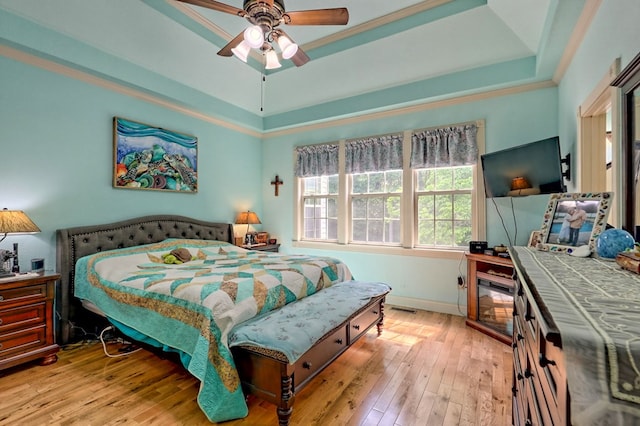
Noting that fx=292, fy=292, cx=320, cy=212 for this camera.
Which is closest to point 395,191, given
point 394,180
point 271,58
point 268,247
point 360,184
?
point 394,180

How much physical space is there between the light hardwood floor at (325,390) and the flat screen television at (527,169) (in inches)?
60.6

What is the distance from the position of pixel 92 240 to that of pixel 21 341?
3.40ft

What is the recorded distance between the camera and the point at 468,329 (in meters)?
3.23

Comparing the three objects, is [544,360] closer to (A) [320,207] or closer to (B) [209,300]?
(B) [209,300]

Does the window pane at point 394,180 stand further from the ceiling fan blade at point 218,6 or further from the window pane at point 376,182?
the ceiling fan blade at point 218,6

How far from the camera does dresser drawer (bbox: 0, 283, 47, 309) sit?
2.30 metres

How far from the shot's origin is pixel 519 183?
2824 millimetres

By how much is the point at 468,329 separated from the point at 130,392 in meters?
3.22

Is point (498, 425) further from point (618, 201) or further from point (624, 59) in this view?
point (624, 59)

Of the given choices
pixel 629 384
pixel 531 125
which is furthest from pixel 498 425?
pixel 531 125

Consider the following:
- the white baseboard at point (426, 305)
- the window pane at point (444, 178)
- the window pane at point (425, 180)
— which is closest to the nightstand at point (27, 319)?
the white baseboard at point (426, 305)

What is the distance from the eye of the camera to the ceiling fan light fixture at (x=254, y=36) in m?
2.09

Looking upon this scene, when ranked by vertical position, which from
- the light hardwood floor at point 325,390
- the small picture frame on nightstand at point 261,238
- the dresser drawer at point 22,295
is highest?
the small picture frame on nightstand at point 261,238

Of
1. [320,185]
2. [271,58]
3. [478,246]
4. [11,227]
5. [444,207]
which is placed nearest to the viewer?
[11,227]
